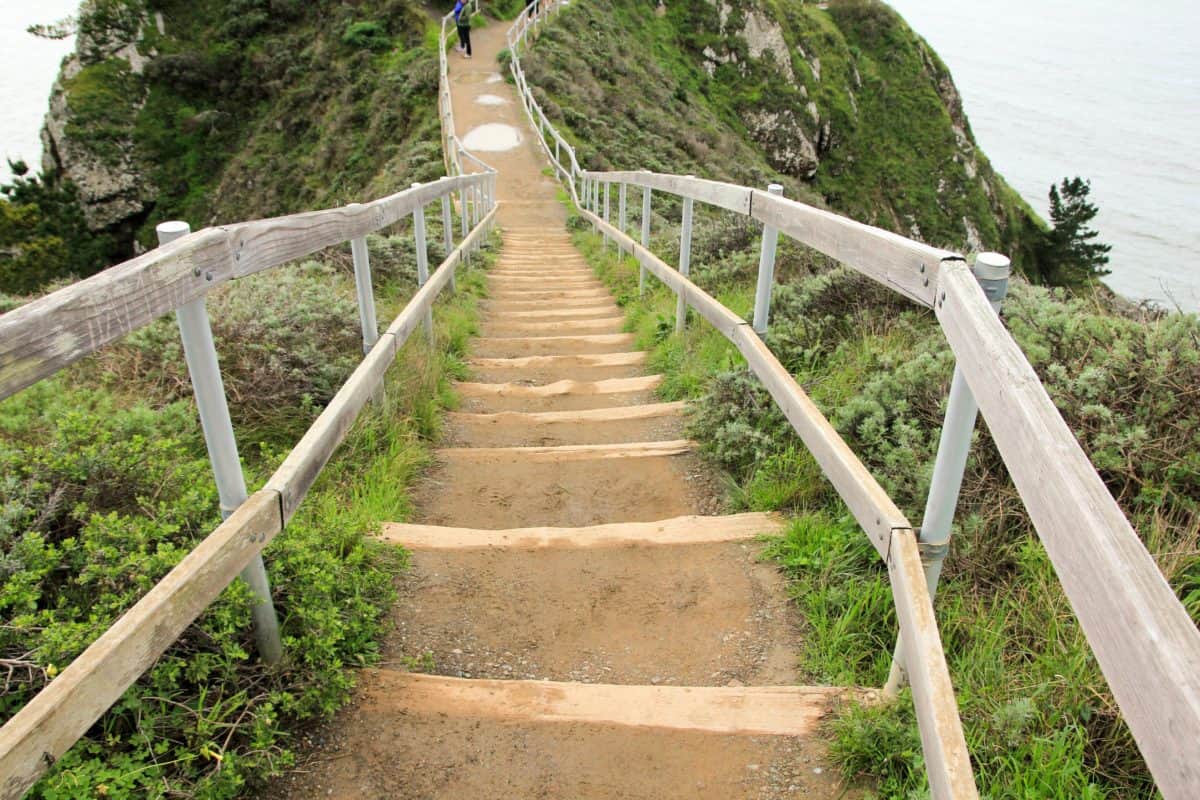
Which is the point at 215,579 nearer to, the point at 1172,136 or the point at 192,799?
the point at 192,799

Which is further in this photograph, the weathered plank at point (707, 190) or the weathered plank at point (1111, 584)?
the weathered plank at point (707, 190)

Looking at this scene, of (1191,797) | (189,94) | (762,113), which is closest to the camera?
(1191,797)

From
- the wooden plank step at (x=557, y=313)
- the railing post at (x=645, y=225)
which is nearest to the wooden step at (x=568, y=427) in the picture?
the railing post at (x=645, y=225)

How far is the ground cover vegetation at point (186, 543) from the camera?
5.73 ft

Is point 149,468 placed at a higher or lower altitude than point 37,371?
lower

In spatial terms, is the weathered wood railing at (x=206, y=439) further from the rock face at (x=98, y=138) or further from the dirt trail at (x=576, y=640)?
the rock face at (x=98, y=138)

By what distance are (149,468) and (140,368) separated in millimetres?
1498

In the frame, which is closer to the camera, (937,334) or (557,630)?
(557,630)

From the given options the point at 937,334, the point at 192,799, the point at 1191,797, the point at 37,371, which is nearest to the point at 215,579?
the point at 192,799

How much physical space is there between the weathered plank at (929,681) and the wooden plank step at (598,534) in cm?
113

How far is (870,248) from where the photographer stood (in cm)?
241

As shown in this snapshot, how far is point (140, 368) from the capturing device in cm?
368

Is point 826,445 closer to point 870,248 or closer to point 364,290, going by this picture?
point 870,248

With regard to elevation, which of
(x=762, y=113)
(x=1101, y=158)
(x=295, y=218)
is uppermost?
(x=295, y=218)
